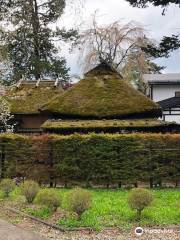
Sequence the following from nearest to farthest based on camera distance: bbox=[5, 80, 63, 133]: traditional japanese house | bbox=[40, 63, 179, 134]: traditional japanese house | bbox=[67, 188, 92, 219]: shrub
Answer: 1. bbox=[67, 188, 92, 219]: shrub
2. bbox=[40, 63, 179, 134]: traditional japanese house
3. bbox=[5, 80, 63, 133]: traditional japanese house

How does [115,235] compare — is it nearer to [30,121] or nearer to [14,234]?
[14,234]

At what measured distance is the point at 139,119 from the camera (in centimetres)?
2823

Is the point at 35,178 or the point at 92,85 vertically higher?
the point at 92,85

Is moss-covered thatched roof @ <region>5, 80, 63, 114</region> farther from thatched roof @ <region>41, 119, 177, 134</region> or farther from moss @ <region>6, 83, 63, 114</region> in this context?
thatched roof @ <region>41, 119, 177, 134</region>

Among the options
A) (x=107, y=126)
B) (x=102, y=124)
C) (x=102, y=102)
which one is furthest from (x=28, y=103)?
(x=107, y=126)

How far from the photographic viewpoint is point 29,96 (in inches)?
1494

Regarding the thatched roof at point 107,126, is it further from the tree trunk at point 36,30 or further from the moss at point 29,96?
the tree trunk at point 36,30

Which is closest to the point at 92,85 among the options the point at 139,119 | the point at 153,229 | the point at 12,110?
the point at 139,119

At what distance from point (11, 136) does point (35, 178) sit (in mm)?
2165

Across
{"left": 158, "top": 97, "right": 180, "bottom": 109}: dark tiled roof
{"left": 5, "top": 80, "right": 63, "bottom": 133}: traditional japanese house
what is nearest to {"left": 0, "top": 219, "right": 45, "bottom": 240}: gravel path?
{"left": 5, "top": 80, "right": 63, "bottom": 133}: traditional japanese house

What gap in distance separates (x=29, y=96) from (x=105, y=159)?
1822 cm

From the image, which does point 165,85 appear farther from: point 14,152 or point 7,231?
point 7,231

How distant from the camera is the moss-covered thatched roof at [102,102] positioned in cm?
2847

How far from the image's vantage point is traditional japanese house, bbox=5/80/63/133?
3625 centimetres
